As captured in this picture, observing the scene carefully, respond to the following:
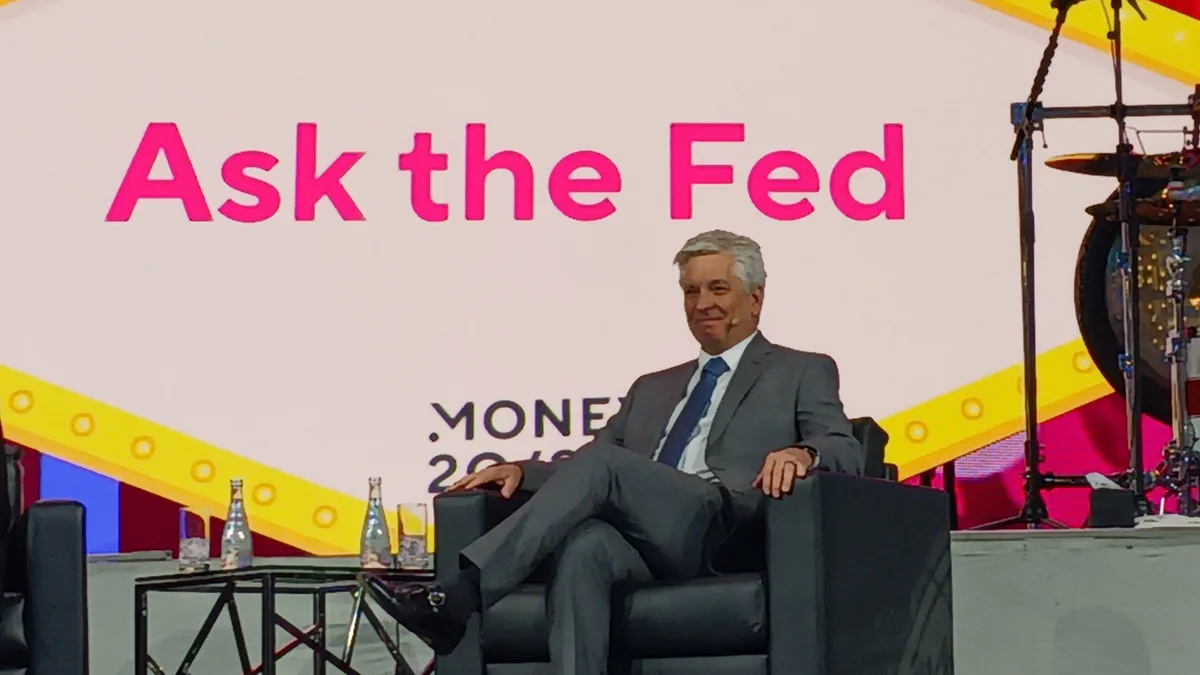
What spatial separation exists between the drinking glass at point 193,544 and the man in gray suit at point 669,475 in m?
0.78

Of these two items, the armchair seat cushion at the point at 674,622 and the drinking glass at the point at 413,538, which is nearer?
the armchair seat cushion at the point at 674,622

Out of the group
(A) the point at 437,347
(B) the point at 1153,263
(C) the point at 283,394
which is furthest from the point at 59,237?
(B) the point at 1153,263

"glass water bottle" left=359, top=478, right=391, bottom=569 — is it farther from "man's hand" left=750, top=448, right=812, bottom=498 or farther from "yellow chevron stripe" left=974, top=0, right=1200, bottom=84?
"yellow chevron stripe" left=974, top=0, right=1200, bottom=84

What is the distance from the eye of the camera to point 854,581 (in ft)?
9.12

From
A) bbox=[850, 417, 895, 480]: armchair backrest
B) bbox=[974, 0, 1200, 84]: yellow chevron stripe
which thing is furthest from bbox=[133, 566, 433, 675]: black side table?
bbox=[974, 0, 1200, 84]: yellow chevron stripe

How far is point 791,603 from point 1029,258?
1516 mm

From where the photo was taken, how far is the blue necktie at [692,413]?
10.8 ft

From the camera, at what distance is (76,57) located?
4.14 m

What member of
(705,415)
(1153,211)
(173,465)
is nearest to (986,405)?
(1153,211)

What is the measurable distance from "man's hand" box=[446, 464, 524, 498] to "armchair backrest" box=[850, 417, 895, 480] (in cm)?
74

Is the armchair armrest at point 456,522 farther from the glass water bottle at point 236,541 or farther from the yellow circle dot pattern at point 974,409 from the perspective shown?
the yellow circle dot pattern at point 974,409

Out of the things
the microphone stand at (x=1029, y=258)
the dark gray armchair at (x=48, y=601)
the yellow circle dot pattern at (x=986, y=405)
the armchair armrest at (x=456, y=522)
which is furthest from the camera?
the yellow circle dot pattern at (x=986, y=405)

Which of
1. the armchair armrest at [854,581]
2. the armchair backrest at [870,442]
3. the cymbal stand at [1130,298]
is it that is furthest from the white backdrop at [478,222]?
the armchair armrest at [854,581]

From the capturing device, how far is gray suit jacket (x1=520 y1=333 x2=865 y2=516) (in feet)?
10.3
